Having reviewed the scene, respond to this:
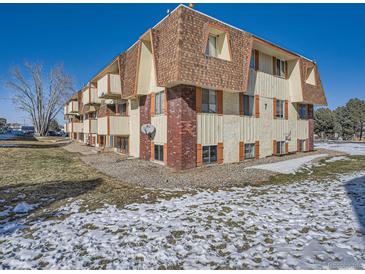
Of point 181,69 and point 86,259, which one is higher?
point 181,69

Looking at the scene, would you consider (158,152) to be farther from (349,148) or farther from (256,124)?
(349,148)

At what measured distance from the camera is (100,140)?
25.8m

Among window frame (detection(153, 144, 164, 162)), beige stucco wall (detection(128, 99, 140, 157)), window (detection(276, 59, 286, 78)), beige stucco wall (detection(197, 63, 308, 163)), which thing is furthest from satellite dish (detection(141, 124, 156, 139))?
window (detection(276, 59, 286, 78))

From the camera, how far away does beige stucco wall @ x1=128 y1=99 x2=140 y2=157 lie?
681 inches

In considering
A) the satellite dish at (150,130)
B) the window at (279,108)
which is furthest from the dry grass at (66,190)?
the window at (279,108)

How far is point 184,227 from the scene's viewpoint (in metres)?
4.99

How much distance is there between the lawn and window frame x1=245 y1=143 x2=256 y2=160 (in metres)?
6.62

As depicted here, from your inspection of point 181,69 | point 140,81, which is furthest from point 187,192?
point 140,81

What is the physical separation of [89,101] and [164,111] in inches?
600

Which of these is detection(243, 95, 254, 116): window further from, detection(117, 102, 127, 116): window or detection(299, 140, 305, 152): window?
detection(117, 102, 127, 116): window

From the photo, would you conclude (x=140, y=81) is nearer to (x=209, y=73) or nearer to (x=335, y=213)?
(x=209, y=73)

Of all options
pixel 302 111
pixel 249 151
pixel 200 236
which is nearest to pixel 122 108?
pixel 249 151

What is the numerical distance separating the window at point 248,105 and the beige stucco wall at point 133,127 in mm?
8765

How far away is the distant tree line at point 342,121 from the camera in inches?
1813
